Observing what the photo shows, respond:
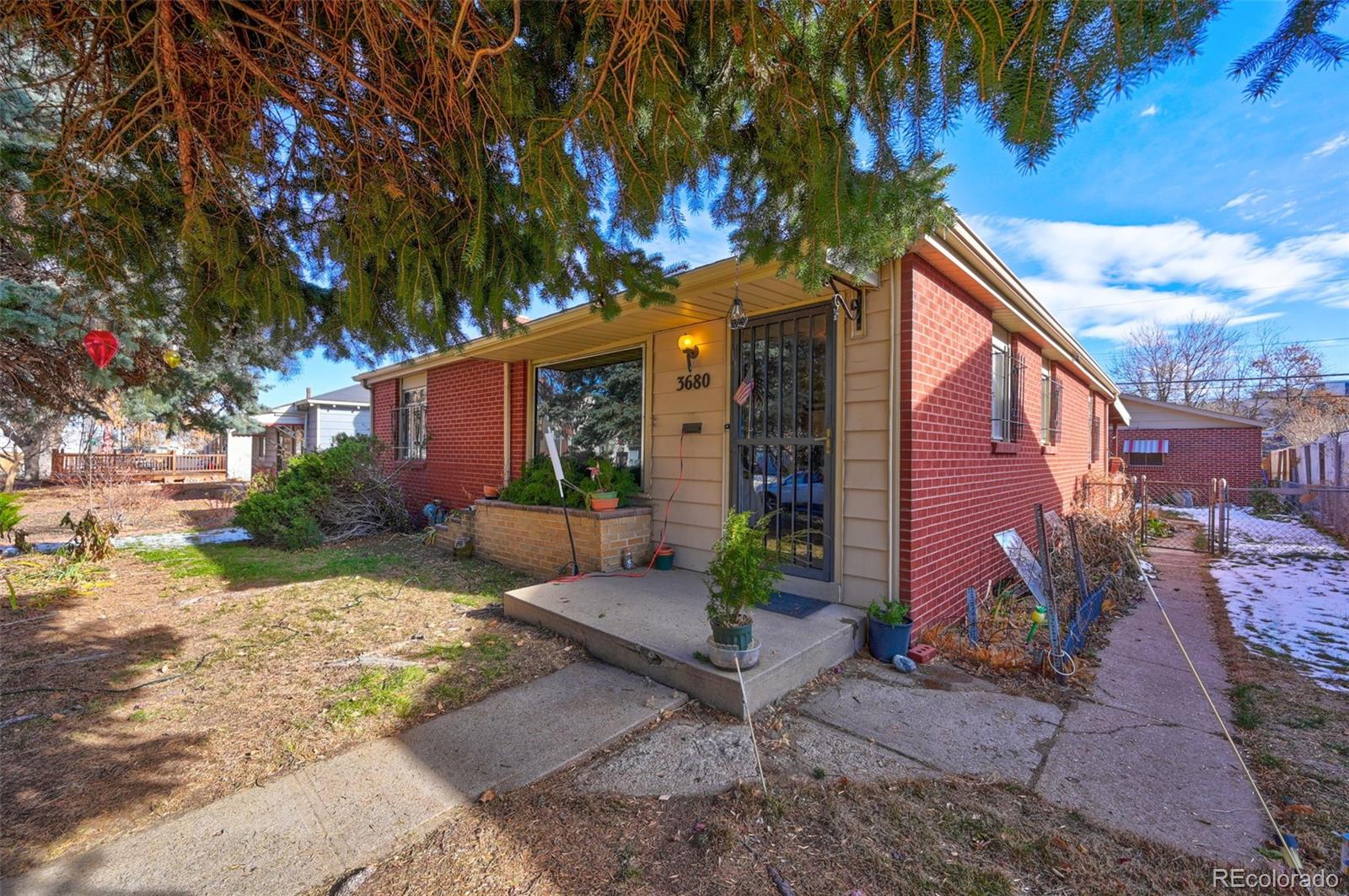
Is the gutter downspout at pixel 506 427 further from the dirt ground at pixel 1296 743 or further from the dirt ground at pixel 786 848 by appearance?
the dirt ground at pixel 1296 743

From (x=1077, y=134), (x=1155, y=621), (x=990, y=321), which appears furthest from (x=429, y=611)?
(x=1155, y=621)

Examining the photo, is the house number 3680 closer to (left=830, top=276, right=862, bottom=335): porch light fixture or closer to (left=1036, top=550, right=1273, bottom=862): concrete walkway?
(left=830, top=276, right=862, bottom=335): porch light fixture

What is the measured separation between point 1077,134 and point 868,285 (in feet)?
7.63

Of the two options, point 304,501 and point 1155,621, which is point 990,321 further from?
Answer: point 304,501

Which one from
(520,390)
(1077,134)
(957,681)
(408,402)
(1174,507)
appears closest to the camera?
(1077,134)

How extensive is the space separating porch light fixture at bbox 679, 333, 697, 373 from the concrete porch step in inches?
89.0

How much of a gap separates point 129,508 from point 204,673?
26.9 ft

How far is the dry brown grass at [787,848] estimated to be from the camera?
6.09 feet

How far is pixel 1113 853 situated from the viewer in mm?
2023

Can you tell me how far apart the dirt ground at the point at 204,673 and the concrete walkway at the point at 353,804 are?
0.16 meters

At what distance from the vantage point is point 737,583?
305 cm

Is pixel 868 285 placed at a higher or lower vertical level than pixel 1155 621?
higher

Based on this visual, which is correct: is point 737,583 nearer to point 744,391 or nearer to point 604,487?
point 744,391

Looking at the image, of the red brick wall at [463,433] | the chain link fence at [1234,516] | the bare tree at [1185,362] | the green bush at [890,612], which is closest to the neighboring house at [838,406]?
the green bush at [890,612]
